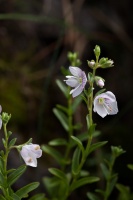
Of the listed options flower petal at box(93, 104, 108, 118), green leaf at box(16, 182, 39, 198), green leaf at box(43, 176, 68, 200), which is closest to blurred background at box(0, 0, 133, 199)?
green leaf at box(43, 176, 68, 200)

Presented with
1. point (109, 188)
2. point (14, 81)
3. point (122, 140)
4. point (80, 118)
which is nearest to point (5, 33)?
point (14, 81)

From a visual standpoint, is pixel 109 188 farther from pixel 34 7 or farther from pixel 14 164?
pixel 34 7

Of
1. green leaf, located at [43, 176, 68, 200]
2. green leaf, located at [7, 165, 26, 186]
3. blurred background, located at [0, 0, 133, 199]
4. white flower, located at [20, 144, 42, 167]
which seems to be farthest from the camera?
blurred background, located at [0, 0, 133, 199]

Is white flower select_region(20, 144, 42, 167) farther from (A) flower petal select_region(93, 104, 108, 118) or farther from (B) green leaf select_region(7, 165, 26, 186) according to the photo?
(A) flower petal select_region(93, 104, 108, 118)

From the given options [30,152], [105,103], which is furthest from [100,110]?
[30,152]

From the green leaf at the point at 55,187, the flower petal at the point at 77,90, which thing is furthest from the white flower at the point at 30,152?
the green leaf at the point at 55,187

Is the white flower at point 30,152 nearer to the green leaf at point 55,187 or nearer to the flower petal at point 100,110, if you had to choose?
the flower petal at point 100,110
